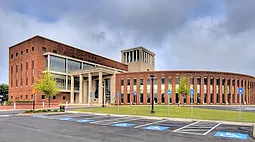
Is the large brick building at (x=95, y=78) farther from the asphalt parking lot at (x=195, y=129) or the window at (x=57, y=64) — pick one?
the asphalt parking lot at (x=195, y=129)

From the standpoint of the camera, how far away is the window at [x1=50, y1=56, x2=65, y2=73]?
56281 mm

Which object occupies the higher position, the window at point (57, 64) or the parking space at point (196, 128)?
the window at point (57, 64)

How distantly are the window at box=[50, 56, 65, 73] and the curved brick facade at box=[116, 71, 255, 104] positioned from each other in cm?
1525

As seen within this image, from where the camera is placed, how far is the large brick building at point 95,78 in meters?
55.4

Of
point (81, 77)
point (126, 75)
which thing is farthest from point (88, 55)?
point (126, 75)

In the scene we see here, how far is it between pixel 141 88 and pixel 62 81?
21520 millimetres

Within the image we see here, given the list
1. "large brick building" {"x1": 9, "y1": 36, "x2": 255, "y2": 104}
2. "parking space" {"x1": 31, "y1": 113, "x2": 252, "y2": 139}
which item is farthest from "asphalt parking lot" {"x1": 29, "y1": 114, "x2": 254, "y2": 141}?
"large brick building" {"x1": 9, "y1": 36, "x2": 255, "y2": 104}

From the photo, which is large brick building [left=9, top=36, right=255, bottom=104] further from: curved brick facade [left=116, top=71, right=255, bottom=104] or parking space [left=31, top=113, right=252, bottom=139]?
parking space [left=31, top=113, right=252, bottom=139]

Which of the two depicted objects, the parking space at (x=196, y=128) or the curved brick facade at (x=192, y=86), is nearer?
the parking space at (x=196, y=128)

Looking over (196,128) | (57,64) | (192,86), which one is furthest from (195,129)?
(57,64)

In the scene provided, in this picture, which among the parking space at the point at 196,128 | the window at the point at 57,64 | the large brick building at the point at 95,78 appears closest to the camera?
the parking space at the point at 196,128

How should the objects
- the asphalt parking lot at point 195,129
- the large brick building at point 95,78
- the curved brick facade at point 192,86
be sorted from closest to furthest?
the asphalt parking lot at point 195,129 < the large brick building at point 95,78 < the curved brick facade at point 192,86

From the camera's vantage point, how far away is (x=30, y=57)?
55.5 metres

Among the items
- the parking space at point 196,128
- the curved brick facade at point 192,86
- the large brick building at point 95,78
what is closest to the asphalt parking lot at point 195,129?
the parking space at point 196,128
